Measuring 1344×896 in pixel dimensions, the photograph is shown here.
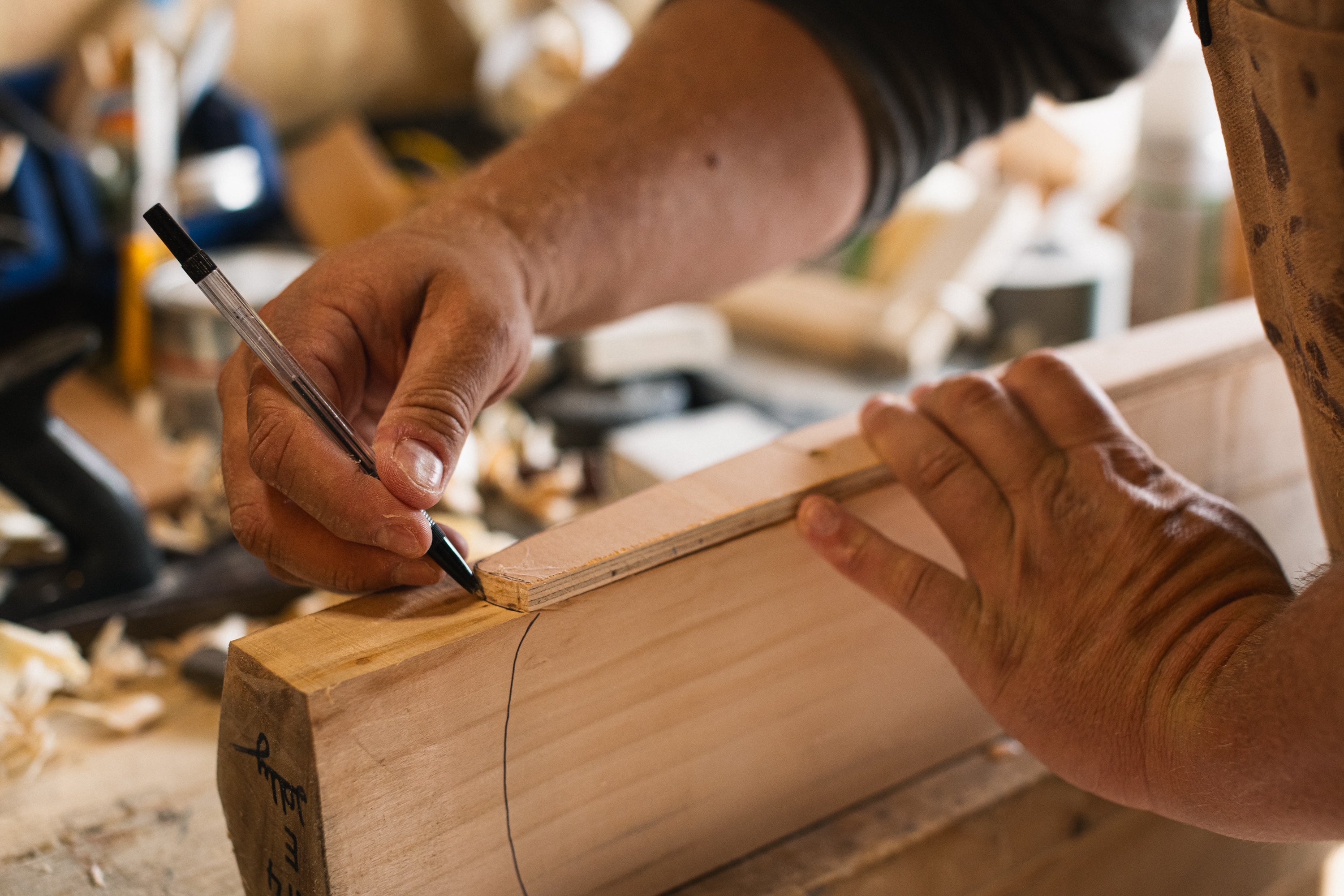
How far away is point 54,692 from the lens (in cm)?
87

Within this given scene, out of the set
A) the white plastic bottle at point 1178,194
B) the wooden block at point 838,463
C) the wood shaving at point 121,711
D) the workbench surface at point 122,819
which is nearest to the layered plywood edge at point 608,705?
the wooden block at point 838,463

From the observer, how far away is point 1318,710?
1.56ft

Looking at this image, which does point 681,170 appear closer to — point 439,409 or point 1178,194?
point 439,409

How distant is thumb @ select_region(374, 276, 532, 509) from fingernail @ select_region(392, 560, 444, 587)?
0.04 meters

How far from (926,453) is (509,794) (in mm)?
312

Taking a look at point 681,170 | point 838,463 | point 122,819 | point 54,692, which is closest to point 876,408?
point 838,463

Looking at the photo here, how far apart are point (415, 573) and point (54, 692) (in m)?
0.45

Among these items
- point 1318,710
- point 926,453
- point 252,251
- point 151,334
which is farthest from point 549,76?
point 1318,710

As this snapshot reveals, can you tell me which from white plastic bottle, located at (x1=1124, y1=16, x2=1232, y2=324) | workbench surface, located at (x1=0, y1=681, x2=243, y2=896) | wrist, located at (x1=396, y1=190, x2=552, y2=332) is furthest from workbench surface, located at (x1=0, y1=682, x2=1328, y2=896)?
white plastic bottle, located at (x1=1124, y1=16, x2=1232, y2=324)

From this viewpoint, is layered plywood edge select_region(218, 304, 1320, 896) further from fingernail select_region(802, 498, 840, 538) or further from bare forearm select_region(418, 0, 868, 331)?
bare forearm select_region(418, 0, 868, 331)

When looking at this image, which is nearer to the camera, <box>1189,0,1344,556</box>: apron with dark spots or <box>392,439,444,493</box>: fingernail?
<box>1189,0,1344,556</box>: apron with dark spots

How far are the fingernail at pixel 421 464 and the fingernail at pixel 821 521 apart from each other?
0.21 m

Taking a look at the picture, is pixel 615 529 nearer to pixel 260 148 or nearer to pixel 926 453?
pixel 926 453

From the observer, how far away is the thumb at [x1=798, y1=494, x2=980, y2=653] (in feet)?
2.10
